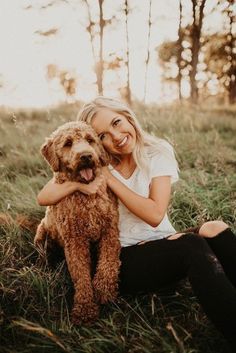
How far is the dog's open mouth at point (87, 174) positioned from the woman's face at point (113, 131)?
398 mm

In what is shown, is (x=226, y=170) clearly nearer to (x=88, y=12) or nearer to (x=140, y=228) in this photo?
(x=140, y=228)

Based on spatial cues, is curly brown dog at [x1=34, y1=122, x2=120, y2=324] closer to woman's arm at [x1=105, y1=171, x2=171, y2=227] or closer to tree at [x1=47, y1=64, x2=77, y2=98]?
woman's arm at [x1=105, y1=171, x2=171, y2=227]

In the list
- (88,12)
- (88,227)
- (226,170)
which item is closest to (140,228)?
(88,227)

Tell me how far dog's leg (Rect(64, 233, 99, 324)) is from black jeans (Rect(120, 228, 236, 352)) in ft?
0.84

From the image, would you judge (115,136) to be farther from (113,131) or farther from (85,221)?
(85,221)

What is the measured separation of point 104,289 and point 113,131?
3.89 feet

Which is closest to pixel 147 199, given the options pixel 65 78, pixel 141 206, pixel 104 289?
pixel 141 206

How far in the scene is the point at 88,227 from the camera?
9.30ft

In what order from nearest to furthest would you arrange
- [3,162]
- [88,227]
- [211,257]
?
[211,257]
[88,227]
[3,162]

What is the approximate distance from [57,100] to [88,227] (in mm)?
9332

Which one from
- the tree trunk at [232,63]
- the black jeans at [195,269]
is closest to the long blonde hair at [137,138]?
the black jeans at [195,269]

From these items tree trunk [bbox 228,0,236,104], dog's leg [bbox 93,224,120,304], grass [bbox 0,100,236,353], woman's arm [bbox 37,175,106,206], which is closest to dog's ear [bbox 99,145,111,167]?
woman's arm [bbox 37,175,106,206]

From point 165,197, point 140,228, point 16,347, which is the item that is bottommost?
point 16,347

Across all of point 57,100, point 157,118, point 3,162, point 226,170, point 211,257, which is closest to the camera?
point 211,257
